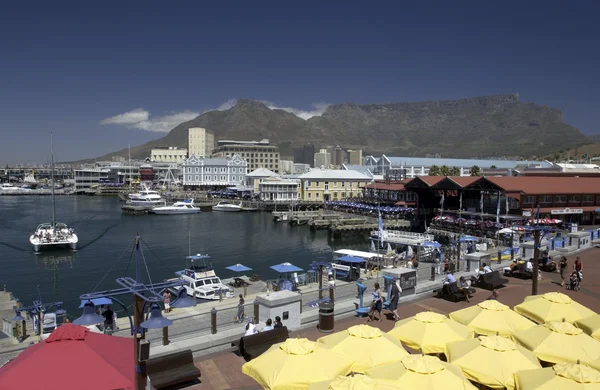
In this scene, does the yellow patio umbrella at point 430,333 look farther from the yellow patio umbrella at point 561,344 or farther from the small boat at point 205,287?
the small boat at point 205,287

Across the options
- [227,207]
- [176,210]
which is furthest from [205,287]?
[227,207]

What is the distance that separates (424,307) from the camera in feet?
52.0

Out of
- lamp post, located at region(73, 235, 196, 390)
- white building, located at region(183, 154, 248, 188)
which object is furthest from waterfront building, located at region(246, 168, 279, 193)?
lamp post, located at region(73, 235, 196, 390)

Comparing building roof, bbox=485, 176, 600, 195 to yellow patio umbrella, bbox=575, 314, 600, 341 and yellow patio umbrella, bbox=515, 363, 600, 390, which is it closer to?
yellow patio umbrella, bbox=575, 314, 600, 341

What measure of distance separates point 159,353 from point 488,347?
7.09 m

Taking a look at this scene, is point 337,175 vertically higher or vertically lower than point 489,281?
higher

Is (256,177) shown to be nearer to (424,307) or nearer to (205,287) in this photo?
(205,287)

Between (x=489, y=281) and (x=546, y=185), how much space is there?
40.6 meters

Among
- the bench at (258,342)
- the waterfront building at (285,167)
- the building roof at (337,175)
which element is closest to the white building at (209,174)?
the building roof at (337,175)

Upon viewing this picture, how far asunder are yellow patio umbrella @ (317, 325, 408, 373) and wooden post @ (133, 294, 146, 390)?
11.7 feet

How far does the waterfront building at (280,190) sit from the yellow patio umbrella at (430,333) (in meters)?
84.2

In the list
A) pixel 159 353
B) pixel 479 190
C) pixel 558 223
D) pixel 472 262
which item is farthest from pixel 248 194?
pixel 159 353

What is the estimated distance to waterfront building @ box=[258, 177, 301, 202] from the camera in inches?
3780

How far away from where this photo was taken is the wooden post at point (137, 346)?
711cm
